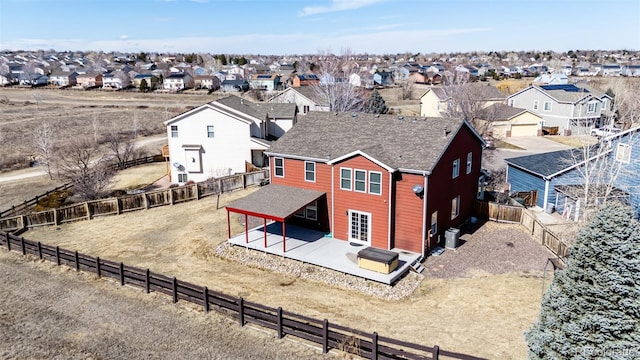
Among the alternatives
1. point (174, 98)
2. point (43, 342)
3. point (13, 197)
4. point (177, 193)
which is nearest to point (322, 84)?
point (177, 193)

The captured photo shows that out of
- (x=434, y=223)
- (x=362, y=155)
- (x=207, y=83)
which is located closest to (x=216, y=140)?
(x=362, y=155)

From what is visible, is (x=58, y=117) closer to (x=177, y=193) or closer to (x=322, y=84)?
(x=322, y=84)

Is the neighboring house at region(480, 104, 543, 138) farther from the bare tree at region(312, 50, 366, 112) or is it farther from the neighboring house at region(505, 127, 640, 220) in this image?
the neighboring house at region(505, 127, 640, 220)

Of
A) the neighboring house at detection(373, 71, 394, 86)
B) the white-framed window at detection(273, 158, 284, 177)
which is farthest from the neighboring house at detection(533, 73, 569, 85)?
the white-framed window at detection(273, 158, 284, 177)

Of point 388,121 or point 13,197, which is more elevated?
point 388,121

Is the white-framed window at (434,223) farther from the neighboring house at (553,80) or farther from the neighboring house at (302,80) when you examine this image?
the neighboring house at (553,80)

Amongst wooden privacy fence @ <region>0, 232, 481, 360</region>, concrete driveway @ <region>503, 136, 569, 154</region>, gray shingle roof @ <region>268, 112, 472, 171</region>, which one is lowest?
wooden privacy fence @ <region>0, 232, 481, 360</region>

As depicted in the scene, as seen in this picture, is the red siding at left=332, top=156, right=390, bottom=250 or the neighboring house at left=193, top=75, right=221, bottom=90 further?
the neighboring house at left=193, top=75, right=221, bottom=90
